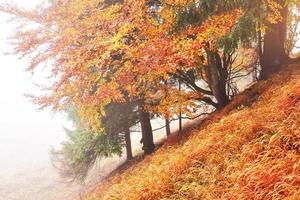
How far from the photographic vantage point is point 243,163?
6.88m

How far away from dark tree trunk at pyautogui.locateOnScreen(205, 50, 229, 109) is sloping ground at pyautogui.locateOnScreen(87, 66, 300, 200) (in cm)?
334

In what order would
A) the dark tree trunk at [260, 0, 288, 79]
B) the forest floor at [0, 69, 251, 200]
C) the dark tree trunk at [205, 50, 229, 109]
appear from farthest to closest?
1. the forest floor at [0, 69, 251, 200]
2. the dark tree trunk at [260, 0, 288, 79]
3. the dark tree trunk at [205, 50, 229, 109]

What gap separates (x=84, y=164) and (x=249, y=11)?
11412mm

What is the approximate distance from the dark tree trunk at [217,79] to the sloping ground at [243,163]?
3.34 metres

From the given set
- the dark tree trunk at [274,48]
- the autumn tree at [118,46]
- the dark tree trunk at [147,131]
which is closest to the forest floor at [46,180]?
the dark tree trunk at [147,131]

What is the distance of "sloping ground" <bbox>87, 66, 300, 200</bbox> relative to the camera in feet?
18.8

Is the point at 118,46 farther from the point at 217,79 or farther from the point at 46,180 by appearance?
the point at 46,180

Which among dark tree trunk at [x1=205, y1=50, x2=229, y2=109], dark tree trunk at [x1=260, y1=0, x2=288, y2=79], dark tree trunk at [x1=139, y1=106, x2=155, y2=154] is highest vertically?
dark tree trunk at [x1=260, y1=0, x2=288, y2=79]

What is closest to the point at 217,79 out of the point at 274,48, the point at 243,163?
the point at 274,48

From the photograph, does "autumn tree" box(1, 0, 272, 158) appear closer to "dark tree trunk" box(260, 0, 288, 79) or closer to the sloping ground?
"dark tree trunk" box(260, 0, 288, 79)

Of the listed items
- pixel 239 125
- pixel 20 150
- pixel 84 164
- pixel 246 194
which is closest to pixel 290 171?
pixel 246 194

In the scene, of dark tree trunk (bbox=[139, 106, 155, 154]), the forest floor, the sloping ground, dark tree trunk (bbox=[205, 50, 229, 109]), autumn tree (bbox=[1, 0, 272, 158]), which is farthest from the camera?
the forest floor

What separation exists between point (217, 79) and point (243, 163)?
6.63 meters

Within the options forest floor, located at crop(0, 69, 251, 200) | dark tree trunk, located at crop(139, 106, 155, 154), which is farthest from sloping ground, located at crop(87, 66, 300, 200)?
forest floor, located at crop(0, 69, 251, 200)
